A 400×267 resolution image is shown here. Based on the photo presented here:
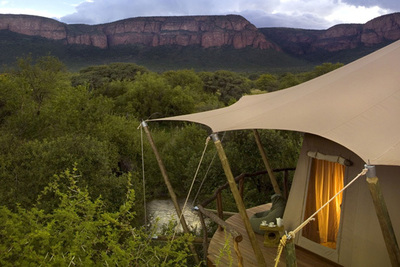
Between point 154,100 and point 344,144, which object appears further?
point 154,100

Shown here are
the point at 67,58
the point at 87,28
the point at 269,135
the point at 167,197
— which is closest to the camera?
the point at 269,135

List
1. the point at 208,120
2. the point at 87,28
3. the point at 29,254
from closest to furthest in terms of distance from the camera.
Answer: the point at 29,254 < the point at 208,120 < the point at 87,28

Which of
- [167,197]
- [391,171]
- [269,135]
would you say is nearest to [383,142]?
[391,171]

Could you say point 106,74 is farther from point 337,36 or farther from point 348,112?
point 337,36

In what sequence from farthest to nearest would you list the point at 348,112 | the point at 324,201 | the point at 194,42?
the point at 194,42 → the point at 324,201 → the point at 348,112

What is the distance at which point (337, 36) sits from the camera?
6288cm

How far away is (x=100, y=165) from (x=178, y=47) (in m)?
44.0

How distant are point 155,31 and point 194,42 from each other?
355 inches

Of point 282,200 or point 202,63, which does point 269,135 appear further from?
point 202,63

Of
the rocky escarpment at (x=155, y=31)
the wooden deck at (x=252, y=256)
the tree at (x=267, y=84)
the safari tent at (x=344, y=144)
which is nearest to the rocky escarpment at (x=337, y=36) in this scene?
the rocky escarpment at (x=155, y=31)

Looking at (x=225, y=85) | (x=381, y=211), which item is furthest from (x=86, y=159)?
(x=225, y=85)

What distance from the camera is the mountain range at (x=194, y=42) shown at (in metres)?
44.6

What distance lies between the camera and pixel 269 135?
13.9 m

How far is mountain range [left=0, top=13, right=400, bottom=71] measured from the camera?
44594 millimetres
